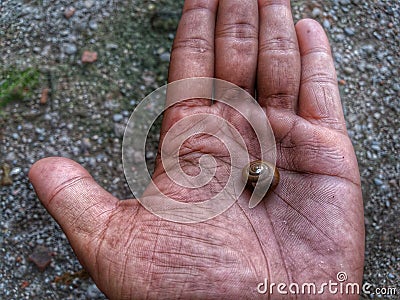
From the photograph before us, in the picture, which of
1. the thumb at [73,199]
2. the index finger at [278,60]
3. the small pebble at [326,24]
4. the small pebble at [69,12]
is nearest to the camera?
the thumb at [73,199]

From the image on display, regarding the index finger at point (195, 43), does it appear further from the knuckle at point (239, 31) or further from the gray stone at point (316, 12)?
the gray stone at point (316, 12)

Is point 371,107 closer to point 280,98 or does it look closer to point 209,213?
point 280,98

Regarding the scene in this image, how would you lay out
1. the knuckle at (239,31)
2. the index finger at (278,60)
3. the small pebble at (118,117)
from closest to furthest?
the index finger at (278,60)
the knuckle at (239,31)
the small pebble at (118,117)

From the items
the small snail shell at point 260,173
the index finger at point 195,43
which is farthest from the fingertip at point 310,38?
the small snail shell at point 260,173

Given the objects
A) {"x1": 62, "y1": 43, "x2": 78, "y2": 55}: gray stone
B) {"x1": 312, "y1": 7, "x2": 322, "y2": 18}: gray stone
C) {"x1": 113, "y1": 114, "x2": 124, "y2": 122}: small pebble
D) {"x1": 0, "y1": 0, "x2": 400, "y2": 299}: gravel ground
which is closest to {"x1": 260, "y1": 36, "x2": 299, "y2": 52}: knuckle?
{"x1": 0, "y1": 0, "x2": 400, "y2": 299}: gravel ground

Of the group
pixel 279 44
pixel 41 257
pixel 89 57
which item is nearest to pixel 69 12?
pixel 89 57

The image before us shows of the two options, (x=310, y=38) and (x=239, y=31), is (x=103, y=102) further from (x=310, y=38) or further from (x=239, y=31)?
(x=310, y=38)

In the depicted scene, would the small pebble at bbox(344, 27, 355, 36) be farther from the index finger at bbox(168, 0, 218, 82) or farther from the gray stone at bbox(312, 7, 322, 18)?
the index finger at bbox(168, 0, 218, 82)

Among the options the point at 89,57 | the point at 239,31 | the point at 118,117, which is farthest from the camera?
the point at 89,57
